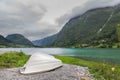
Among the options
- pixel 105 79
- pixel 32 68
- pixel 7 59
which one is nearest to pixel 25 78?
pixel 32 68

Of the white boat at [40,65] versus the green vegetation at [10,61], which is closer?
the white boat at [40,65]

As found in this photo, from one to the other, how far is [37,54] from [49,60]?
1.83m

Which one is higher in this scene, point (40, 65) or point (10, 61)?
point (10, 61)

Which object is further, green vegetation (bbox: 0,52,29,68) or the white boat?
green vegetation (bbox: 0,52,29,68)

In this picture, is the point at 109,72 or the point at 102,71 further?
the point at 102,71

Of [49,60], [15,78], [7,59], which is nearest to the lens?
[15,78]

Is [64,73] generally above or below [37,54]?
below

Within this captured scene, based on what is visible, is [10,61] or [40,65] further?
[10,61]

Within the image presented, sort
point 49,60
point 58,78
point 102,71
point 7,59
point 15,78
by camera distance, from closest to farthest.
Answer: point 58,78 < point 15,78 < point 102,71 < point 49,60 < point 7,59

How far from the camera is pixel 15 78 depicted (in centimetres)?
2080

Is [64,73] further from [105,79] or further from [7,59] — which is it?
[7,59]

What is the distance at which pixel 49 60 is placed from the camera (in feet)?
80.1

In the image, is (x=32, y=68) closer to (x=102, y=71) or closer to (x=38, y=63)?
(x=38, y=63)

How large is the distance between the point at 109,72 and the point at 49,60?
694 centimetres
